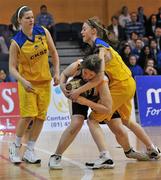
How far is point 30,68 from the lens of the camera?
5.62 meters

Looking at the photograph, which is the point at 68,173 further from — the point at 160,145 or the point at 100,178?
the point at 160,145

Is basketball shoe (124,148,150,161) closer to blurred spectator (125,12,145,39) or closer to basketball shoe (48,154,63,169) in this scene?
basketball shoe (48,154,63,169)

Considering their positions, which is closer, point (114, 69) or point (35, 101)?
point (114, 69)

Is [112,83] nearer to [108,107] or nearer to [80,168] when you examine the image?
[108,107]

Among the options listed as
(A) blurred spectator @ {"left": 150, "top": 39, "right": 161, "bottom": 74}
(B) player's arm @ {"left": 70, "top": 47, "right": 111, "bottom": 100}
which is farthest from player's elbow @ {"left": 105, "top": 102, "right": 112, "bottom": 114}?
(A) blurred spectator @ {"left": 150, "top": 39, "right": 161, "bottom": 74}

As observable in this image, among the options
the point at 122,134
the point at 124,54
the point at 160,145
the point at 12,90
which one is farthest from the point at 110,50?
the point at 124,54

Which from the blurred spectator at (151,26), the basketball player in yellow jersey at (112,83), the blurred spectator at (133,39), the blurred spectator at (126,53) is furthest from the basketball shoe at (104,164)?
the blurred spectator at (151,26)

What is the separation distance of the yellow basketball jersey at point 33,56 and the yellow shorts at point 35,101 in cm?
10

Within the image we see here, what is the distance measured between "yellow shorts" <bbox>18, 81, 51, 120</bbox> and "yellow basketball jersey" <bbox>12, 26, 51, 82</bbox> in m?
0.10

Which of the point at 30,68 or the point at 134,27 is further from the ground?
the point at 134,27

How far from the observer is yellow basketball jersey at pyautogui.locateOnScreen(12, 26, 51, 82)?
5.58 metres

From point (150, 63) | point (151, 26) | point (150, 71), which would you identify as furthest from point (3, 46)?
point (151, 26)

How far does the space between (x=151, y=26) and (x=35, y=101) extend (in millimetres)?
9682

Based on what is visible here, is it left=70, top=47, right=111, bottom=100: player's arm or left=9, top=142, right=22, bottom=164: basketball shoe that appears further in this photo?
left=9, top=142, right=22, bottom=164: basketball shoe
